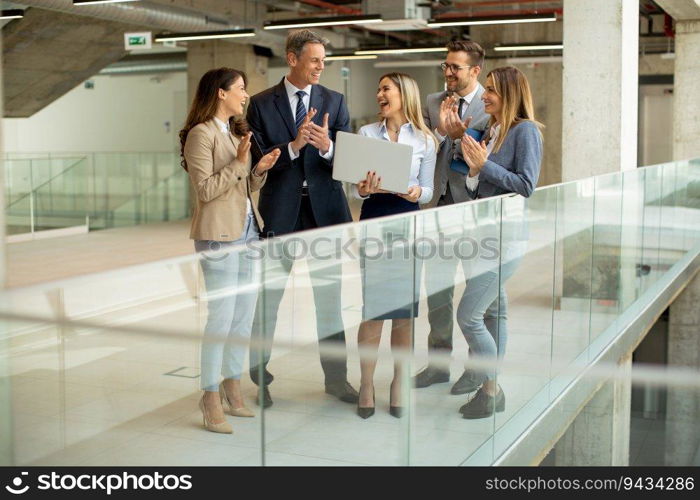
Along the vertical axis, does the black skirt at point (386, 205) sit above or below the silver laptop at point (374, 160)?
below

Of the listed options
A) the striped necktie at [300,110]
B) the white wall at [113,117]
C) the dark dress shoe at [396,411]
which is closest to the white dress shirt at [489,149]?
the striped necktie at [300,110]

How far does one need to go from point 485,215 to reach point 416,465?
1038mm

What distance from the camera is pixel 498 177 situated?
149 inches

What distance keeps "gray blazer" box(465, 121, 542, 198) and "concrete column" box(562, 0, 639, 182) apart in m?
3.35

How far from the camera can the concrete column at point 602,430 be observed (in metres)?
5.10

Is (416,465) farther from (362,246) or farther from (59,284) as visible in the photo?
(59,284)

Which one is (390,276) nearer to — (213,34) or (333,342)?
(333,342)

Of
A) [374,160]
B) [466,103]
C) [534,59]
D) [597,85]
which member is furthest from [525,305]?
[534,59]

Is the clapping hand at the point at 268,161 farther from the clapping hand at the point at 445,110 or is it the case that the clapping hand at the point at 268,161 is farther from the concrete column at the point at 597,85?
the concrete column at the point at 597,85

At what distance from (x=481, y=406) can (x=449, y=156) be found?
1.17 meters

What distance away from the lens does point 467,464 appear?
3.51 m

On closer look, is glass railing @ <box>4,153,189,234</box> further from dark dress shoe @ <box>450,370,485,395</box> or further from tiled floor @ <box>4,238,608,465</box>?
tiled floor @ <box>4,238,608,465</box>

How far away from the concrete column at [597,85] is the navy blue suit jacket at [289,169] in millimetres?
3705
